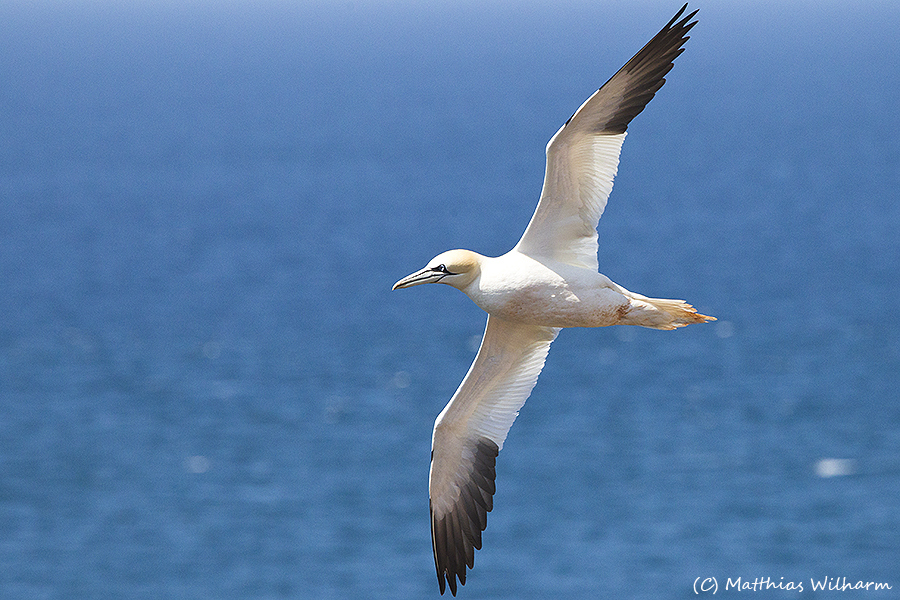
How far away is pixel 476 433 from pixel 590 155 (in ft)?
12.9


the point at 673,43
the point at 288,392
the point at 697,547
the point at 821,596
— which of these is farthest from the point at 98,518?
the point at 673,43

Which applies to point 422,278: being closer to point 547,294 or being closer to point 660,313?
point 547,294

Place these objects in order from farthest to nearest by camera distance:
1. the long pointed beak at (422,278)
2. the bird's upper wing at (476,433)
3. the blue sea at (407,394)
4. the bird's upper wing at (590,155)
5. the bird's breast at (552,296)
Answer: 1. the blue sea at (407,394)
2. the bird's upper wing at (476,433)
3. the bird's breast at (552,296)
4. the bird's upper wing at (590,155)
5. the long pointed beak at (422,278)

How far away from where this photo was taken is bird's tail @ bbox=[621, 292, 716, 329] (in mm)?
13180

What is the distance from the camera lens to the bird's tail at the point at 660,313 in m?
13.2

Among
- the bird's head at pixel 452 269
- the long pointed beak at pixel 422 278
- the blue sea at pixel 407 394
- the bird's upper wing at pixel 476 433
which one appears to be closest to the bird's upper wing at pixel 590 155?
the bird's head at pixel 452 269

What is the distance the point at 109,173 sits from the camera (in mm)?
143000

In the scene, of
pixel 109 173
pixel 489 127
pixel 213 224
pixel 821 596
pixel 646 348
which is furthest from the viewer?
pixel 489 127

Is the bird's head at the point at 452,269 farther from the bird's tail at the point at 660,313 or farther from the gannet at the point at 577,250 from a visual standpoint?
the bird's tail at the point at 660,313

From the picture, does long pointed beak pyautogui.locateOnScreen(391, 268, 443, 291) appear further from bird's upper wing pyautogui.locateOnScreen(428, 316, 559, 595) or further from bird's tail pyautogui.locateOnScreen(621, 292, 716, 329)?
bird's tail pyautogui.locateOnScreen(621, 292, 716, 329)

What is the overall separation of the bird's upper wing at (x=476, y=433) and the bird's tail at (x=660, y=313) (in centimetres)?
187

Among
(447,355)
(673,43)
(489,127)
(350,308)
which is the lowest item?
(673,43)

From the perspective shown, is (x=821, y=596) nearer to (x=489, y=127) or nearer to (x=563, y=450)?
(x=563, y=450)

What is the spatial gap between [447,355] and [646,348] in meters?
17.0
